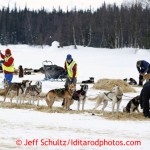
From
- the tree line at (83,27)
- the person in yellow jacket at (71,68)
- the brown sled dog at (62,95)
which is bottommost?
the brown sled dog at (62,95)

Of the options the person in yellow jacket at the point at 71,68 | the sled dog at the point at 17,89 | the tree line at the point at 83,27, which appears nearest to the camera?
the person in yellow jacket at the point at 71,68

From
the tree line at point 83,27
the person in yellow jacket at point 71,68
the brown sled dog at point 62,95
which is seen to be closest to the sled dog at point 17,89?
the person in yellow jacket at point 71,68

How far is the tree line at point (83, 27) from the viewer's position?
2341 inches

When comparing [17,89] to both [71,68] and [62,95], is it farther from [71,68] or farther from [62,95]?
[62,95]

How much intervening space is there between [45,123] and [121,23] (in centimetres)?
5487

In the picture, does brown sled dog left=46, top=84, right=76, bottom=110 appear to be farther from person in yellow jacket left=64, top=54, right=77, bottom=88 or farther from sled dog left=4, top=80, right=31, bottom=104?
sled dog left=4, top=80, right=31, bottom=104

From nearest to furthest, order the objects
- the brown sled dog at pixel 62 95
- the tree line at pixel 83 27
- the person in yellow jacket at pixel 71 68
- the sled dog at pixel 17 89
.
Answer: the brown sled dog at pixel 62 95
the person in yellow jacket at pixel 71 68
the sled dog at pixel 17 89
the tree line at pixel 83 27

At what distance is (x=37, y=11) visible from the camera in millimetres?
102125

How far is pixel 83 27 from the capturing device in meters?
71.1

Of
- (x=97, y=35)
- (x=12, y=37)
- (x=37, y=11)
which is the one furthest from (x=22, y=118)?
(x=37, y=11)

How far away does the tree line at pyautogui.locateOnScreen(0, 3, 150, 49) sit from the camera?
59469mm

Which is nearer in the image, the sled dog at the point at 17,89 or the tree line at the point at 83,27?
the sled dog at the point at 17,89

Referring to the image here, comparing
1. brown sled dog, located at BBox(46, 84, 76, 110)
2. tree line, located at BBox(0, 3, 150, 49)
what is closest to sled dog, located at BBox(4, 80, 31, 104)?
brown sled dog, located at BBox(46, 84, 76, 110)

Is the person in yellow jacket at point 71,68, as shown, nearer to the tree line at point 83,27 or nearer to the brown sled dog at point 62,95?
the brown sled dog at point 62,95
